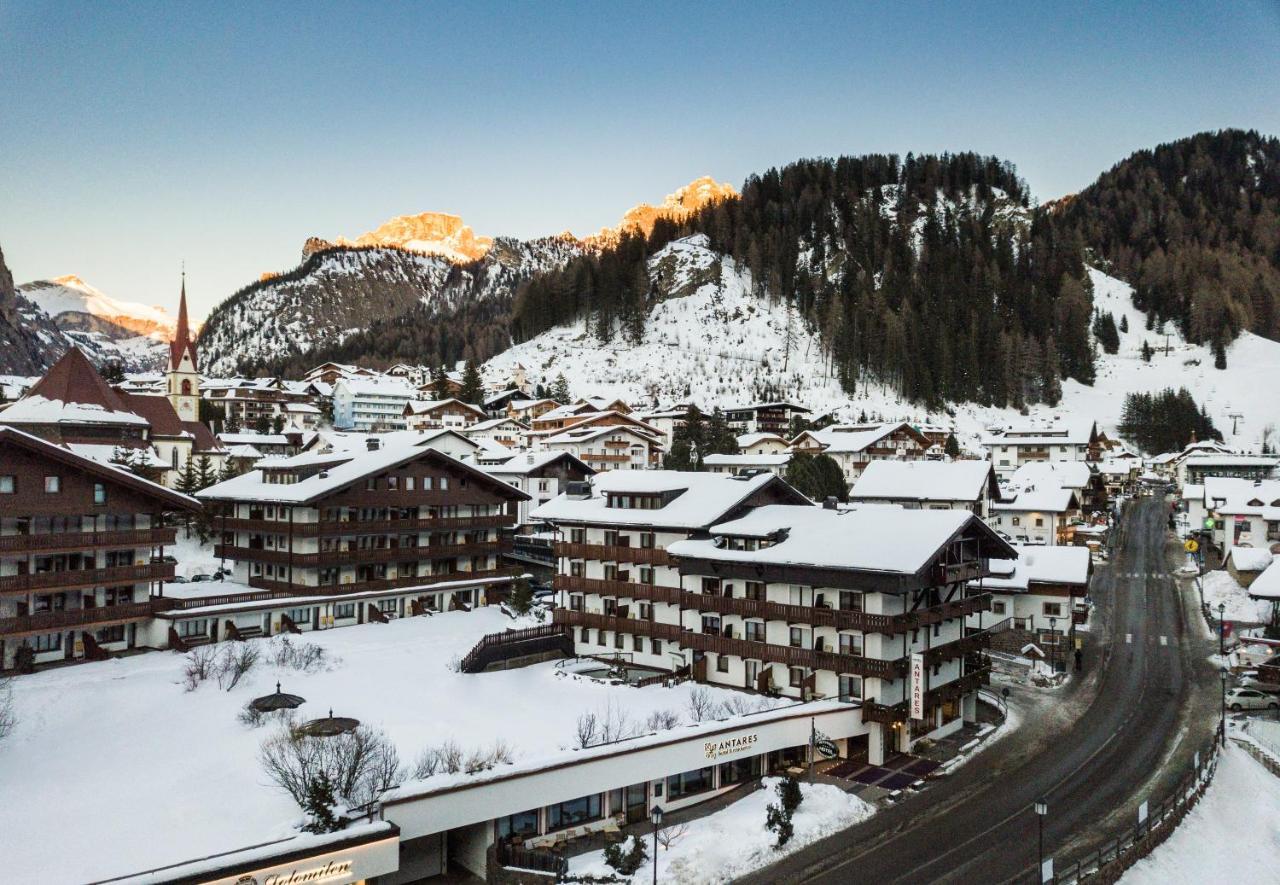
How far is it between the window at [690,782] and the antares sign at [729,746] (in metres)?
1.23

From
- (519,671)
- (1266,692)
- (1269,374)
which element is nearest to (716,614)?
(519,671)

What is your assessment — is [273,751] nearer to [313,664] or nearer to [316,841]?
[316,841]

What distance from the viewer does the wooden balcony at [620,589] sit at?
4962cm

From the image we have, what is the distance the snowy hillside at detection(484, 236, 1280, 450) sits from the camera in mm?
167000

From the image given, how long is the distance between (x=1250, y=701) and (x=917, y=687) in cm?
2342

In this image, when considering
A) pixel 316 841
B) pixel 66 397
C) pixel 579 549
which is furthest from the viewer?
pixel 66 397

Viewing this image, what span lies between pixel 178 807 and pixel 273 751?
4382mm

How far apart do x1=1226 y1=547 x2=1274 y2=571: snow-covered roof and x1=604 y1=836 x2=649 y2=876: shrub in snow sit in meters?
63.5

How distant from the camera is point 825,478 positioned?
89125mm

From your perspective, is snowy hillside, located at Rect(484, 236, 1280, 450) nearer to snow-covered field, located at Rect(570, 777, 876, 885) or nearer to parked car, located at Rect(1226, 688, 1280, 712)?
parked car, located at Rect(1226, 688, 1280, 712)

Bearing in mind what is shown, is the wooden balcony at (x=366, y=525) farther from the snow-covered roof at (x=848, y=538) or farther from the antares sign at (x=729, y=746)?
the antares sign at (x=729, y=746)

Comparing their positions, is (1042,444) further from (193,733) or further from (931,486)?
(193,733)

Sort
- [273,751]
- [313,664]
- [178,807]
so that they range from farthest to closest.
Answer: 1. [313,664]
2. [273,751]
3. [178,807]

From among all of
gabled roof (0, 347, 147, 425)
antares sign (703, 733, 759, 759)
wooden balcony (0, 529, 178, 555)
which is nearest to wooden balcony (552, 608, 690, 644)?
antares sign (703, 733, 759, 759)
